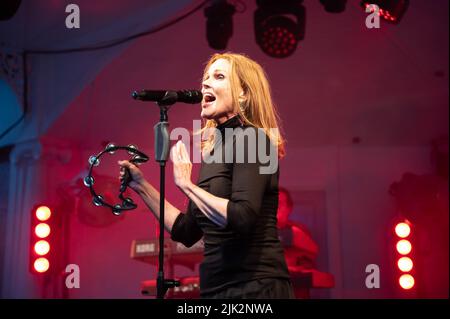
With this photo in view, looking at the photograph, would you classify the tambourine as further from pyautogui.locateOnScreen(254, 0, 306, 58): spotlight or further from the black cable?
the black cable

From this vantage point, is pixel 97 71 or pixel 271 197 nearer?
pixel 271 197

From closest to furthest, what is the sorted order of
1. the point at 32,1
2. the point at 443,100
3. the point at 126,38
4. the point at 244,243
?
1. the point at 244,243
2. the point at 32,1
3. the point at 126,38
4. the point at 443,100

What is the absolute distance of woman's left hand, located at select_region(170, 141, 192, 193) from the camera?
192cm

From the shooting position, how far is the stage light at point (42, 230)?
532 cm

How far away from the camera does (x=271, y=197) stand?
206 cm

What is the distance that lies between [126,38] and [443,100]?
9.65ft

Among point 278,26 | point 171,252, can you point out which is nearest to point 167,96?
point 171,252

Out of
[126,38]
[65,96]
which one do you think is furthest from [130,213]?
[126,38]

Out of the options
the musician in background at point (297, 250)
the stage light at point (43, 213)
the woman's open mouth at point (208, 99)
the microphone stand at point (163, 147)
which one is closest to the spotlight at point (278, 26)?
the musician in background at point (297, 250)

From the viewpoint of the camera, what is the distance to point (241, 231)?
6.18 feet

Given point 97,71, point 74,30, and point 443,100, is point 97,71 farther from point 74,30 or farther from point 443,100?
point 443,100

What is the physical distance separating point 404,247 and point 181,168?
12.0 feet

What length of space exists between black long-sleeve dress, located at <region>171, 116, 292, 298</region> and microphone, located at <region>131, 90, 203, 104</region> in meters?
0.20

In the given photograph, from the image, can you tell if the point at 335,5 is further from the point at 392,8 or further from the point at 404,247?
the point at 404,247
